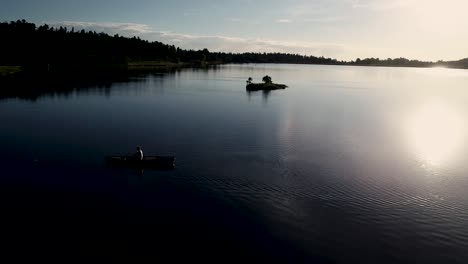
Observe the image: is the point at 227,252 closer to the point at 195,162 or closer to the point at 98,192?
the point at 98,192

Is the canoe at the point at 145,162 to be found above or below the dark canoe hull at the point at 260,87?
below

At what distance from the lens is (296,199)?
44.0m

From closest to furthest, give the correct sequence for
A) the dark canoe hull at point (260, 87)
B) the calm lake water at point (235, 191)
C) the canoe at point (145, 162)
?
1. the calm lake water at point (235, 191)
2. the canoe at point (145, 162)
3. the dark canoe hull at point (260, 87)

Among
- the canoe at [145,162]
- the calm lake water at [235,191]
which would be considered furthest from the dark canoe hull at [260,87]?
the canoe at [145,162]

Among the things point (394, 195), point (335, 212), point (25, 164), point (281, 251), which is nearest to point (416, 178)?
point (394, 195)

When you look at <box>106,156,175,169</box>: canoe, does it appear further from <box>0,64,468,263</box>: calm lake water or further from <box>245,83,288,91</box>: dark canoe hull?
<box>245,83,288,91</box>: dark canoe hull

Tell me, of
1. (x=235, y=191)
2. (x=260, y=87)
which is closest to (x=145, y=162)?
(x=235, y=191)

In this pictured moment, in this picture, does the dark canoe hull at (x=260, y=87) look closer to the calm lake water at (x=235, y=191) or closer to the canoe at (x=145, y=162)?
the calm lake water at (x=235, y=191)

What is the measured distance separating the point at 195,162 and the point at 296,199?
18.7m

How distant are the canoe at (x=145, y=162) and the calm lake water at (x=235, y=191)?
3.71 ft

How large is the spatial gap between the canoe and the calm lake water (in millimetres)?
1130

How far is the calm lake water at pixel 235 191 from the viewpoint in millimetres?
33656

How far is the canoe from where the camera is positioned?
52.4m

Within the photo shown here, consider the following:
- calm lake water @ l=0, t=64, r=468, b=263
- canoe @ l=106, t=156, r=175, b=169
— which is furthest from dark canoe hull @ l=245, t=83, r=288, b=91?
canoe @ l=106, t=156, r=175, b=169
